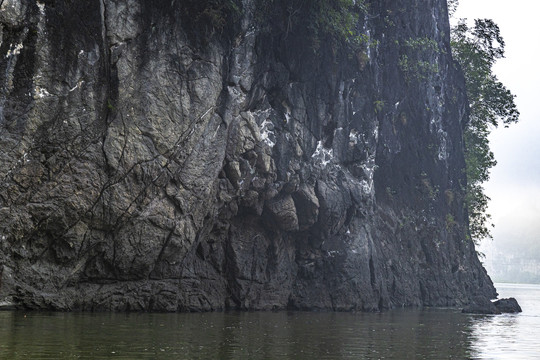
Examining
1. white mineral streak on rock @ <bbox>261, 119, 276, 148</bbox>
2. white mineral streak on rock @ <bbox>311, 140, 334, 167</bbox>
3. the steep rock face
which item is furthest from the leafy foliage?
white mineral streak on rock @ <bbox>261, 119, 276, 148</bbox>

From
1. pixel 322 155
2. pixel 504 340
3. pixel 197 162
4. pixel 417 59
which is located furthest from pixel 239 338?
pixel 417 59

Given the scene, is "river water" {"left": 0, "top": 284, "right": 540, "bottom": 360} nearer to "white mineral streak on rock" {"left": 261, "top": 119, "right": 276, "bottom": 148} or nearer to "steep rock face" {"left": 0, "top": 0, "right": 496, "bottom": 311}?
"steep rock face" {"left": 0, "top": 0, "right": 496, "bottom": 311}

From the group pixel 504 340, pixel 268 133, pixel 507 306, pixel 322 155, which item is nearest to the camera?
pixel 504 340

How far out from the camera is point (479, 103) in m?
62.4

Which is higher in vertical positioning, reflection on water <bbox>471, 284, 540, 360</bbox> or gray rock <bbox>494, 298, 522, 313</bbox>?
gray rock <bbox>494, 298, 522, 313</bbox>

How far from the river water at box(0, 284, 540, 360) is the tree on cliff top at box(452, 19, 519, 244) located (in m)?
33.7

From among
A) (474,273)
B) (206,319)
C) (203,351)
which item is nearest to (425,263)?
(474,273)

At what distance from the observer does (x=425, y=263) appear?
1986 inches

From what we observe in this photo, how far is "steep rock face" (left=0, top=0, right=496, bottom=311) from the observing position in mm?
26281

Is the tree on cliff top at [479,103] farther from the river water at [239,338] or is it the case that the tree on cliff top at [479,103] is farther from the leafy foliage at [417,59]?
the river water at [239,338]

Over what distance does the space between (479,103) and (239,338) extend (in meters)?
48.1

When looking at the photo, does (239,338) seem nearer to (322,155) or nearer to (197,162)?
(197,162)

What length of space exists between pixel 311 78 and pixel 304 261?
32.9ft

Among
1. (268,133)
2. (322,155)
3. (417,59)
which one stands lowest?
(322,155)
